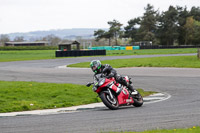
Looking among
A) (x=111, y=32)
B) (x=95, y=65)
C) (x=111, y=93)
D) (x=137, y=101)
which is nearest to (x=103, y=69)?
(x=95, y=65)

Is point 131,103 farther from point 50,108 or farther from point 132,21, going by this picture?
point 132,21

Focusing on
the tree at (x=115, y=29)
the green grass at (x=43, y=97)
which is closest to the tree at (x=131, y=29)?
the tree at (x=115, y=29)

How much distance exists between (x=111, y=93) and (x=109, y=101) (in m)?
0.24

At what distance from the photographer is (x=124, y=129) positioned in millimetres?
7352

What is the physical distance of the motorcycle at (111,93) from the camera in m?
10.4

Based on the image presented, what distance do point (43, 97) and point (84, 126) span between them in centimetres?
611

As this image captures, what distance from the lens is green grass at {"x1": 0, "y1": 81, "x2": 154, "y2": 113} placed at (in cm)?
1201

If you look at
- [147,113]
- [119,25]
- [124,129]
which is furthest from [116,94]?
[119,25]

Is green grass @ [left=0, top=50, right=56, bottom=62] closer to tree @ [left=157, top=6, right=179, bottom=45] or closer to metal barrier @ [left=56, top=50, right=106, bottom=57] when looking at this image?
metal barrier @ [left=56, top=50, right=106, bottom=57]

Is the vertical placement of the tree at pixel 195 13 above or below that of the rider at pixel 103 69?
above

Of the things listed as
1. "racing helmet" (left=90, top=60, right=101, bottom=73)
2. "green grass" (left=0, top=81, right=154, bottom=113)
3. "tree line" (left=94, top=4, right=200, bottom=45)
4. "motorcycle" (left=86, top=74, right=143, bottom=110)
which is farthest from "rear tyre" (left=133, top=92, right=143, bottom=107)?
"tree line" (left=94, top=4, right=200, bottom=45)

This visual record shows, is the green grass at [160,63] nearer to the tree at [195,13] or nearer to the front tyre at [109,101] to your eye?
the front tyre at [109,101]

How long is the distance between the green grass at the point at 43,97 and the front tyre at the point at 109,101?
2.22 meters

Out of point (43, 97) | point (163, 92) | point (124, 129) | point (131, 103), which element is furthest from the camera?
point (163, 92)
